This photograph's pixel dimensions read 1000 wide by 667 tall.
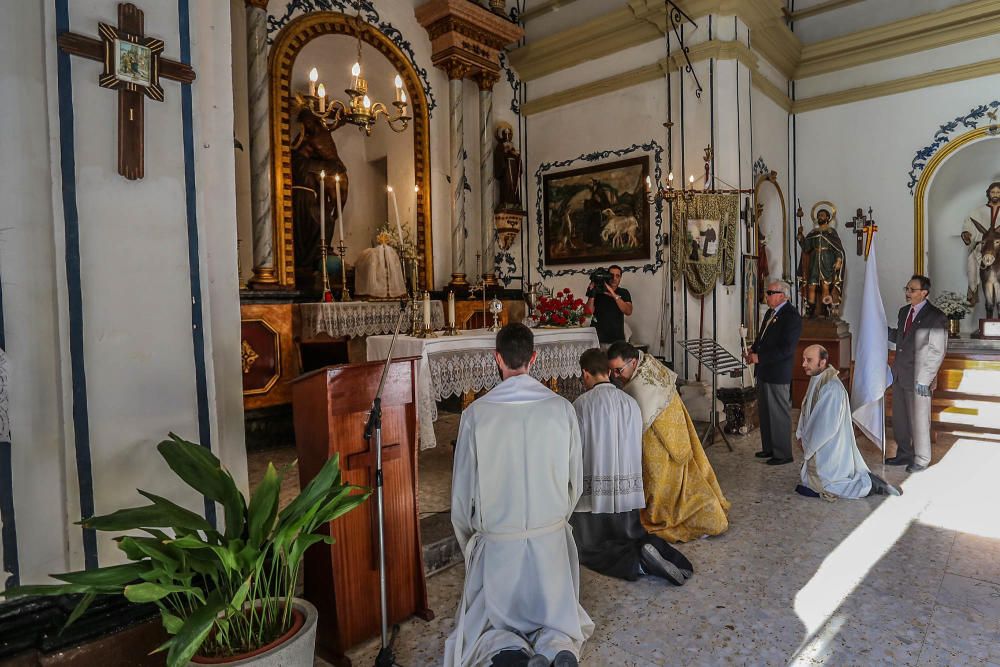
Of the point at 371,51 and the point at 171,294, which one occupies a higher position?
the point at 371,51

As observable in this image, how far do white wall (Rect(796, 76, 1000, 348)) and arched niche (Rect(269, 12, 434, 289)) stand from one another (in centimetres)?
587

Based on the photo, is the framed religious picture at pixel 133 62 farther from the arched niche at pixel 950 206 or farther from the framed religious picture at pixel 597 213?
the arched niche at pixel 950 206

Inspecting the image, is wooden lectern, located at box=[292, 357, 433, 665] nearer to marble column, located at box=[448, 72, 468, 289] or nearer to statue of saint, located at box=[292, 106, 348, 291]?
statue of saint, located at box=[292, 106, 348, 291]

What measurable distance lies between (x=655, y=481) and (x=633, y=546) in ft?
2.23

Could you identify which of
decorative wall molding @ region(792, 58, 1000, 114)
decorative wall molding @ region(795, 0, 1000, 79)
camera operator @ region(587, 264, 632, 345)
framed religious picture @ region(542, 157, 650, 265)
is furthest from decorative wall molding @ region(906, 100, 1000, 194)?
camera operator @ region(587, 264, 632, 345)

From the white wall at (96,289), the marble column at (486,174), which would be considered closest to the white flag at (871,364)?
the marble column at (486,174)

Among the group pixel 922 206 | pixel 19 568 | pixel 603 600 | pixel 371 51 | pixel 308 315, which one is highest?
pixel 371 51

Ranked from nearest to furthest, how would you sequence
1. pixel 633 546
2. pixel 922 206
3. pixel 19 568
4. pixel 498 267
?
1. pixel 19 568
2. pixel 633 546
3. pixel 922 206
4. pixel 498 267

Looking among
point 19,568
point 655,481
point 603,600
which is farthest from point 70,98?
point 655,481

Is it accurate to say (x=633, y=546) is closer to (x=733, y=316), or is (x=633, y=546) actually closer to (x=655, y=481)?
(x=655, y=481)

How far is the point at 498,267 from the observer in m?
9.84

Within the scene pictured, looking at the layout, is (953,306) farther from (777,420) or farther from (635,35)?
(635,35)

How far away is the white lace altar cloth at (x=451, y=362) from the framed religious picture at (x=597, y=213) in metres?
3.22

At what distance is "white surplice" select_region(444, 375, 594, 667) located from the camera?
2.62 m
